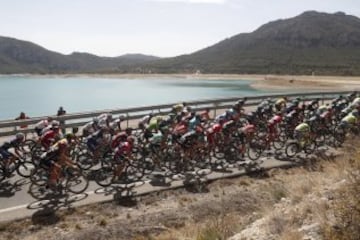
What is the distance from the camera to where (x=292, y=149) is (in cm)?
1452

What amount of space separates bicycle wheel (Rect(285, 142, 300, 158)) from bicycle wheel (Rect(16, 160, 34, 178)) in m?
7.42

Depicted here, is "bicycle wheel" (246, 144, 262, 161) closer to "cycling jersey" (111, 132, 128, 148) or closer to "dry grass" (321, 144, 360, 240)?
"cycling jersey" (111, 132, 128, 148)

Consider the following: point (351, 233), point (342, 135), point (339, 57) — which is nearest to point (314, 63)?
point (339, 57)

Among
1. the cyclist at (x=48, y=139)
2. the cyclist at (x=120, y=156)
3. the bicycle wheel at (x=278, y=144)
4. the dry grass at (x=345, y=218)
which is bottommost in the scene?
the bicycle wheel at (x=278, y=144)

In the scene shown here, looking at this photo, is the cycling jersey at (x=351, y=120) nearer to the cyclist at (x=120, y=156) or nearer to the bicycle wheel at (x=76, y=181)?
the cyclist at (x=120, y=156)

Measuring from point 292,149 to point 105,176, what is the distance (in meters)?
6.16

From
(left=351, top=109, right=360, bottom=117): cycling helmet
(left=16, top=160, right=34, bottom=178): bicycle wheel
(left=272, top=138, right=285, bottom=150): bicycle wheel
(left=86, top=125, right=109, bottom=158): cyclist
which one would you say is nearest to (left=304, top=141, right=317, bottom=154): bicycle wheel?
(left=272, top=138, right=285, bottom=150): bicycle wheel

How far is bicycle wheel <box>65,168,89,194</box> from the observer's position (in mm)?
10586

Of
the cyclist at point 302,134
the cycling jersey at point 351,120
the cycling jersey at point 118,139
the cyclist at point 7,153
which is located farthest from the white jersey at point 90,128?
the cycling jersey at point 351,120

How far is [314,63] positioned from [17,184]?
589 feet

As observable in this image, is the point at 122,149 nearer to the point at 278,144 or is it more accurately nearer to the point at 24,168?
the point at 24,168

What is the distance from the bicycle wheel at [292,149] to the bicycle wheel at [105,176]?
578cm

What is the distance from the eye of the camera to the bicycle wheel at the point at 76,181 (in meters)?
10.6

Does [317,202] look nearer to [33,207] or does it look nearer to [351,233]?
[351,233]
